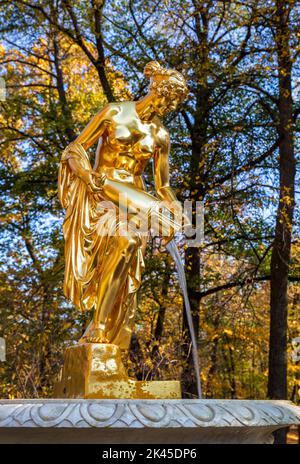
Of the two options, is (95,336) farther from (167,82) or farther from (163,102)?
(167,82)

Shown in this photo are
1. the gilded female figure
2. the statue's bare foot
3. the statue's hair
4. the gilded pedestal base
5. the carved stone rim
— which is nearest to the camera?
the carved stone rim

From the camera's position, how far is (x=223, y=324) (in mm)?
13266

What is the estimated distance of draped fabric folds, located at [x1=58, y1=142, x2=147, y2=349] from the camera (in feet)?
16.6

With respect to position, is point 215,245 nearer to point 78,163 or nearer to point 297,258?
point 297,258

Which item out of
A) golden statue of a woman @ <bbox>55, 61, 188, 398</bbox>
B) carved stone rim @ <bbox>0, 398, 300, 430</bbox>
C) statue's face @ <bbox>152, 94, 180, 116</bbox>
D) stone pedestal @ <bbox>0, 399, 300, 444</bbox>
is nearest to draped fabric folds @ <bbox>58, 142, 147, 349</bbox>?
golden statue of a woman @ <bbox>55, 61, 188, 398</bbox>

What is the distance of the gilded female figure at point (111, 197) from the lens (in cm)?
487

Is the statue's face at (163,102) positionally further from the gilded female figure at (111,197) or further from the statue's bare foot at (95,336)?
the statue's bare foot at (95,336)

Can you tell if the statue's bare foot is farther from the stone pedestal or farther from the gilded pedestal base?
the stone pedestal

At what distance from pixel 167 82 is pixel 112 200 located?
102 cm

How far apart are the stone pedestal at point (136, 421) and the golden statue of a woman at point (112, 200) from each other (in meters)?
1.24

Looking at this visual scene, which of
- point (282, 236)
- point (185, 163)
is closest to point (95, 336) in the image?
point (282, 236)

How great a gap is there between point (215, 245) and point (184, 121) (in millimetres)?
2420

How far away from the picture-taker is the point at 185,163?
12156 millimetres

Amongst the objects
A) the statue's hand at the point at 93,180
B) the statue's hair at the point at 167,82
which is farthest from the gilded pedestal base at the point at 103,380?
the statue's hair at the point at 167,82
